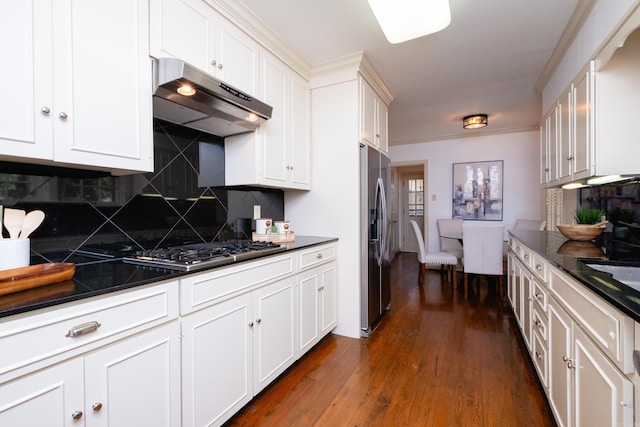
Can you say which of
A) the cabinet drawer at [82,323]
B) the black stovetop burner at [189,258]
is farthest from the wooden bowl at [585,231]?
the cabinet drawer at [82,323]

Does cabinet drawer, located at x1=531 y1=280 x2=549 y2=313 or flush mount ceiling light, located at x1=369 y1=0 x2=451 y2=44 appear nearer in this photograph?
flush mount ceiling light, located at x1=369 y1=0 x2=451 y2=44

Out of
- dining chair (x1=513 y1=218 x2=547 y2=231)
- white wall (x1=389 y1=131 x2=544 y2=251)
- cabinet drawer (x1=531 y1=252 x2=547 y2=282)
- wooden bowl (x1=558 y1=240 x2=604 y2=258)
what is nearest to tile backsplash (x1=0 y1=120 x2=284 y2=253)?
cabinet drawer (x1=531 y1=252 x2=547 y2=282)

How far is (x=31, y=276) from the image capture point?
0.98m

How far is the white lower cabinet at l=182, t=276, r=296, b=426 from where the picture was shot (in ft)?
4.27

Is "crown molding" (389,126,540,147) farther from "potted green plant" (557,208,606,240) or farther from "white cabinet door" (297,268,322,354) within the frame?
"white cabinet door" (297,268,322,354)

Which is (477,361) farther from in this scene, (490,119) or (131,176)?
(490,119)

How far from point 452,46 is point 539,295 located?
1980mm

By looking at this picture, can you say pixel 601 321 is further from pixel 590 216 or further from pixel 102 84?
pixel 102 84

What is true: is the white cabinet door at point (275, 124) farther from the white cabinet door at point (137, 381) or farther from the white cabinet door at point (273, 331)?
the white cabinet door at point (137, 381)

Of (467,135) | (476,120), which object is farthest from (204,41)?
(467,135)

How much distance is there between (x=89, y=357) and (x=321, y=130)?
2279mm

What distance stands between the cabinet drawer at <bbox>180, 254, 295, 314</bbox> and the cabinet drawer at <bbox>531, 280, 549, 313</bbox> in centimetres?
154

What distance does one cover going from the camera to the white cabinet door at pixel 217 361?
1.29 m

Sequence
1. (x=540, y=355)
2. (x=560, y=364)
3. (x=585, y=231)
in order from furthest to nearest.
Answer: (x=585, y=231) < (x=540, y=355) < (x=560, y=364)
